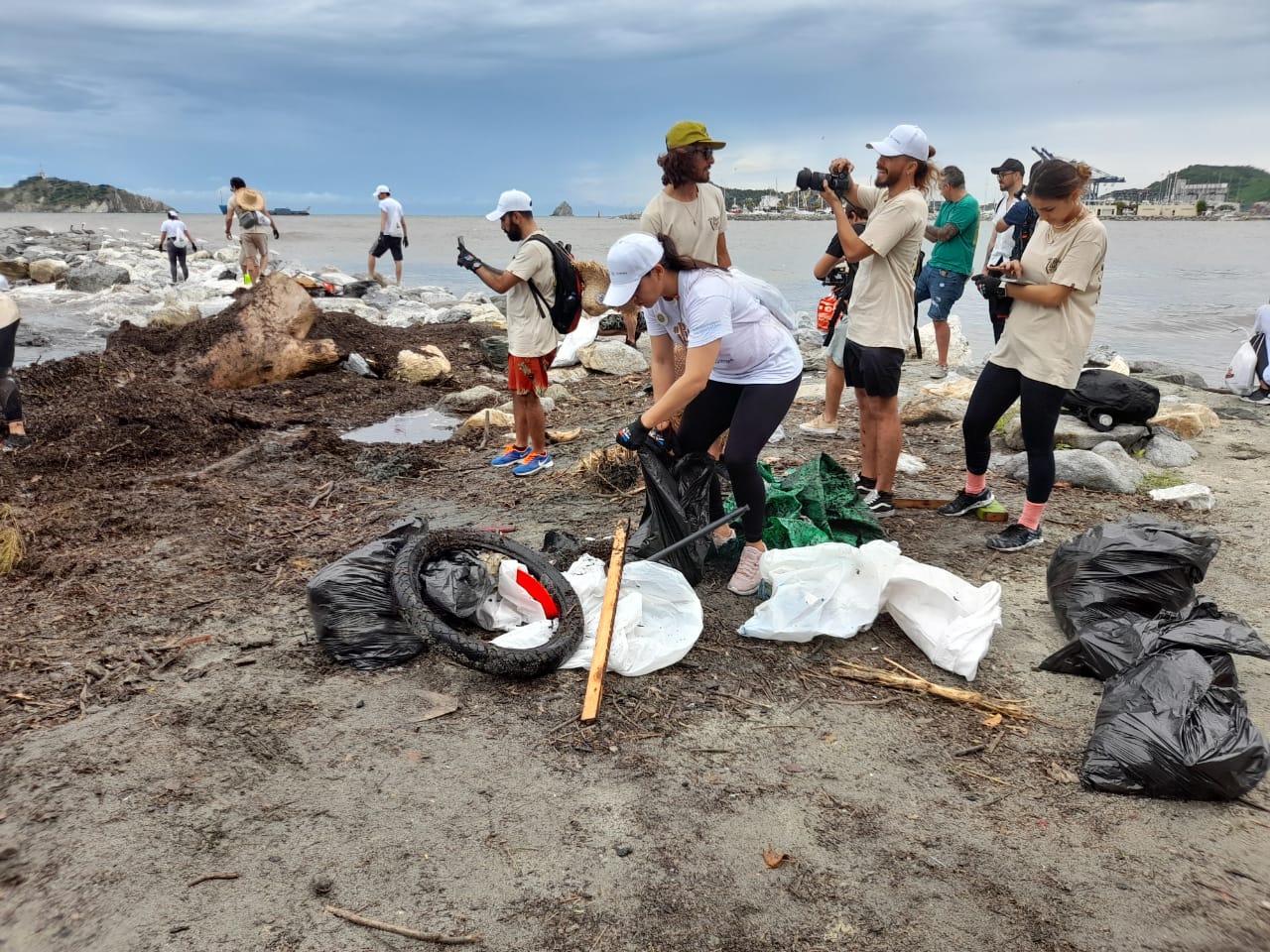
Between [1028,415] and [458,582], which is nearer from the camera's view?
[458,582]

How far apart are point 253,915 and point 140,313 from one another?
13818 mm

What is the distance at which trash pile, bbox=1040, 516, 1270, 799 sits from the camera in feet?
8.11

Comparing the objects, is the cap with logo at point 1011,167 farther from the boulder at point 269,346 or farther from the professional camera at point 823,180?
the boulder at point 269,346

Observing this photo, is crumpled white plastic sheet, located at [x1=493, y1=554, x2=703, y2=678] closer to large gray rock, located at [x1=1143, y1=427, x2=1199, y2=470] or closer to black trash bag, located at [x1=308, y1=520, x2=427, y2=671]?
black trash bag, located at [x1=308, y1=520, x2=427, y2=671]

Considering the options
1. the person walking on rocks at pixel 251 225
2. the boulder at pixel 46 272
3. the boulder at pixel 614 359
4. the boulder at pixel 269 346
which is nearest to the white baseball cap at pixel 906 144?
the boulder at pixel 614 359

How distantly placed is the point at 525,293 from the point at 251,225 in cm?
1052

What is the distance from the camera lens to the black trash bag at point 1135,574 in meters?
3.29

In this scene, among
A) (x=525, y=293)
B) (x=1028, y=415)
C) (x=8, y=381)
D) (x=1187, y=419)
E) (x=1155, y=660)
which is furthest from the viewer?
(x=1187, y=419)

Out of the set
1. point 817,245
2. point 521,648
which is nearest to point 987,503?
point 521,648

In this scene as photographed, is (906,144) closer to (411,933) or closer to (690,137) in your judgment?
(690,137)

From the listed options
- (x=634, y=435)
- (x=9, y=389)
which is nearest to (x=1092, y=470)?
(x=634, y=435)

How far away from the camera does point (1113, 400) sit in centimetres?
597

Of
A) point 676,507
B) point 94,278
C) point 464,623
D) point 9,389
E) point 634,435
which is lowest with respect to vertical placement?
point 464,623

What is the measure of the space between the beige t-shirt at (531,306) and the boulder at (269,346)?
13.8 feet
